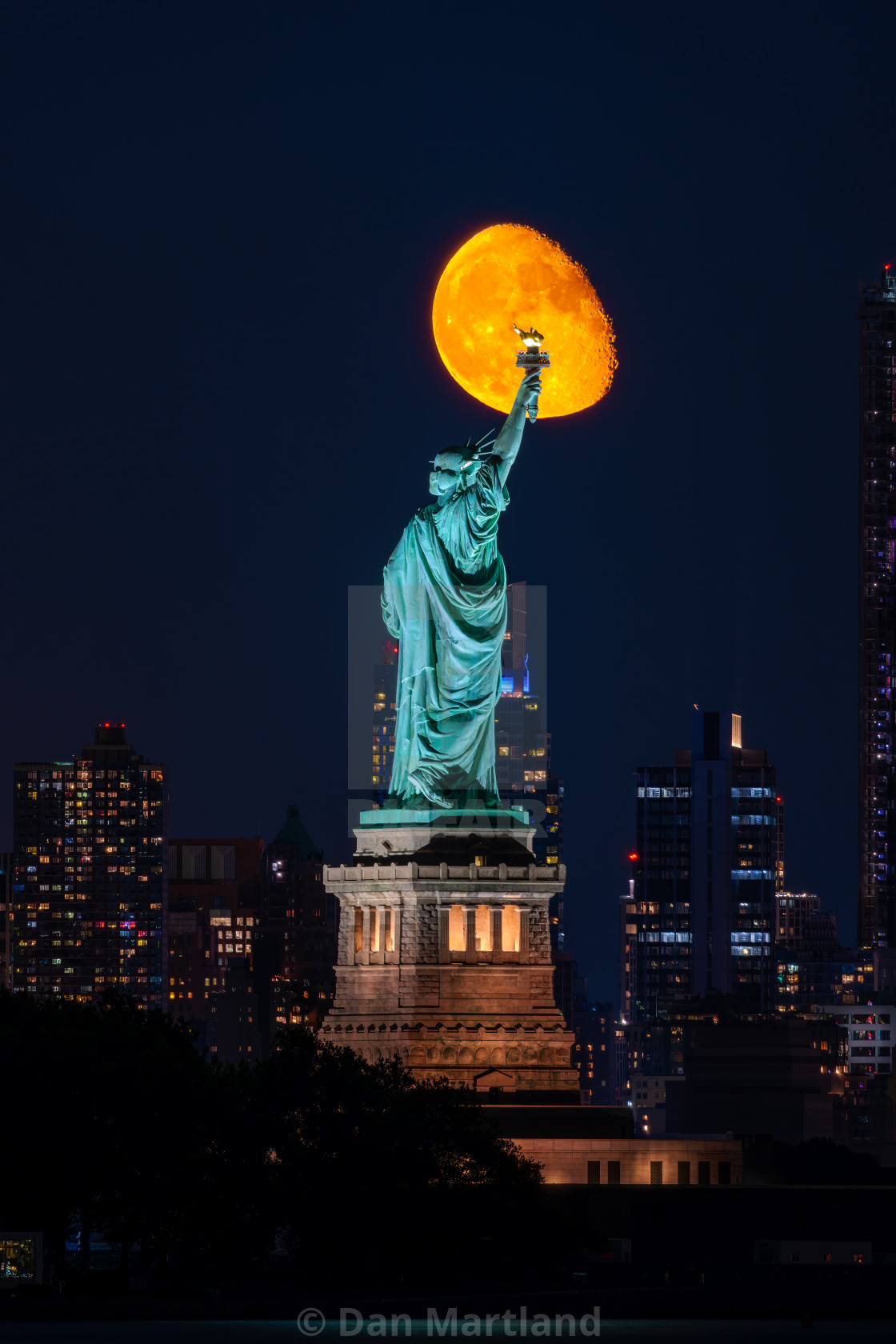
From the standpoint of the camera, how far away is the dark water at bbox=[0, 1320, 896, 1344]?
6506 cm

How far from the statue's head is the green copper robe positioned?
0.20m

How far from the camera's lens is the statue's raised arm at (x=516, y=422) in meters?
85.6

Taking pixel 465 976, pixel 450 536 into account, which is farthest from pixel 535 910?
pixel 450 536

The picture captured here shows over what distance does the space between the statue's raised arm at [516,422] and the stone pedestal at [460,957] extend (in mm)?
8907

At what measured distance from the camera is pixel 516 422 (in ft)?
281

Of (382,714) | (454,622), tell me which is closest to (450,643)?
(454,622)

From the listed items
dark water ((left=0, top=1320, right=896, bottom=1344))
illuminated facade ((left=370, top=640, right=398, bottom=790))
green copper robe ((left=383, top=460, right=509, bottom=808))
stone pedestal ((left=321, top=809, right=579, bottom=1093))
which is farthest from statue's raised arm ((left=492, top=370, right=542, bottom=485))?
dark water ((left=0, top=1320, right=896, bottom=1344))

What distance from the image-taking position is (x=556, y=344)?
3403 inches

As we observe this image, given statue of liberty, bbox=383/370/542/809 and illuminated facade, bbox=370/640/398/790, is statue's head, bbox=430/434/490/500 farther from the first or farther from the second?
illuminated facade, bbox=370/640/398/790

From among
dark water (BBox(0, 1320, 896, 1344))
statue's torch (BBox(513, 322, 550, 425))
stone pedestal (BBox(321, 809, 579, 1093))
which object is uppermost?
statue's torch (BBox(513, 322, 550, 425))

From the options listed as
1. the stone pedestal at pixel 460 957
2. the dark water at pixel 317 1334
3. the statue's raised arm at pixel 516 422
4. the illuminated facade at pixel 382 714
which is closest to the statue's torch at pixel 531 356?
the statue's raised arm at pixel 516 422

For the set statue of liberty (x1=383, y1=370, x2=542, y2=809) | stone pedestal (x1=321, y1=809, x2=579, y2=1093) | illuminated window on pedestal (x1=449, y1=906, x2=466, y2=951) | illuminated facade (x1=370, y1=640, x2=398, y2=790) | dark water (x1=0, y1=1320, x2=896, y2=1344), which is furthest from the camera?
illuminated facade (x1=370, y1=640, x2=398, y2=790)

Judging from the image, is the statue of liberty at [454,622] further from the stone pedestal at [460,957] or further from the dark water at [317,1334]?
the dark water at [317,1334]

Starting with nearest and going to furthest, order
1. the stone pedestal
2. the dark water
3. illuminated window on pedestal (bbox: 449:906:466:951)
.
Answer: the dark water < the stone pedestal < illuminated window on pedestal (bbox: 449:906:466:951)
